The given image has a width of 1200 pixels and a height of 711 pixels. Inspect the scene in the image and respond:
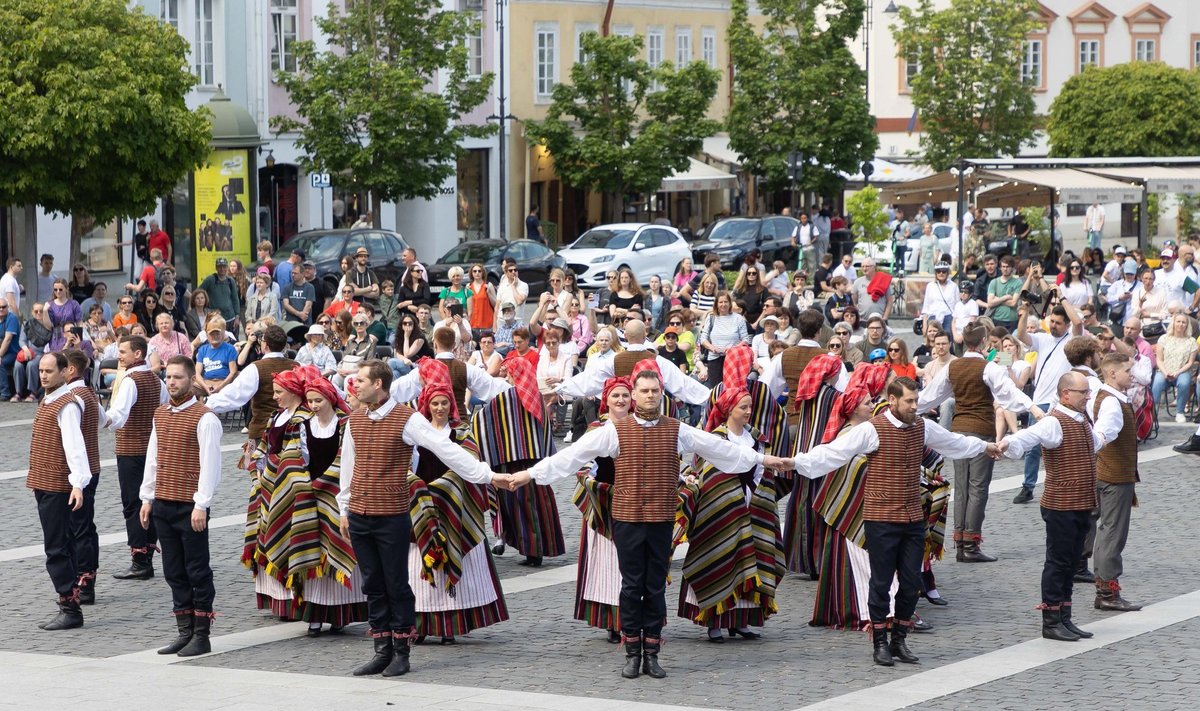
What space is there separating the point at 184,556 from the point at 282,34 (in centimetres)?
3117

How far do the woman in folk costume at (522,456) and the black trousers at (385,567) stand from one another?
2.76m

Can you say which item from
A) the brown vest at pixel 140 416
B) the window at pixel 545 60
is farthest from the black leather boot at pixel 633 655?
the window at pixel 545 60

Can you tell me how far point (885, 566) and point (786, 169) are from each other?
1523 inches

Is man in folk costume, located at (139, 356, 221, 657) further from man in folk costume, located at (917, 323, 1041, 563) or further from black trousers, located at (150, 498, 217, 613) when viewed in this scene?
man in folk costume, located at (917, 323, 1041, 563)

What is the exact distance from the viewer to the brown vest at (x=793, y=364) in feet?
42.6

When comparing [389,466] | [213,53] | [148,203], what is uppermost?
[213,53]

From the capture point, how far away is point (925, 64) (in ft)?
174

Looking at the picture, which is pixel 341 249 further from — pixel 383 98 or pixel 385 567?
pixel 385 567

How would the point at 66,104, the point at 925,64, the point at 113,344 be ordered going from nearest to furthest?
the point at 113,344
the point at 66,104
the point at 925,64

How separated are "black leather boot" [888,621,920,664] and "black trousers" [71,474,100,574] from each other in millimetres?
4848

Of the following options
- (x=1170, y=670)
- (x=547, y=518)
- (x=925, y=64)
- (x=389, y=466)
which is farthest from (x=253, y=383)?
(x=925, y=64)

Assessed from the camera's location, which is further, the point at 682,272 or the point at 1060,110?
the point at 1060,110

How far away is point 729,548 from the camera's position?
10.4 metres

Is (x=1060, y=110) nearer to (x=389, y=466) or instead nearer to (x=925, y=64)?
(x=925, y=64)
